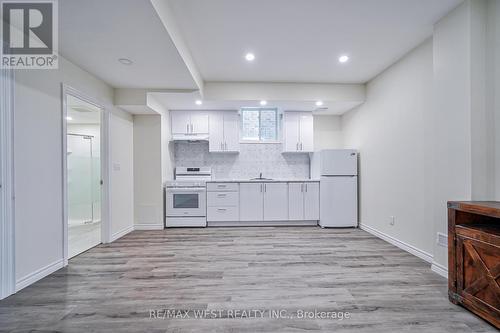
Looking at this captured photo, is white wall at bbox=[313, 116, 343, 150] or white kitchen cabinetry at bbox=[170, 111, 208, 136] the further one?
white wall at bbox=[313, 116, 343, 150]

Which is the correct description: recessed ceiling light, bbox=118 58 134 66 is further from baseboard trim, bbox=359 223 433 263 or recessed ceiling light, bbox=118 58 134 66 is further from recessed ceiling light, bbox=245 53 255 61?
baseboard trim, bbox=359 223 433 263

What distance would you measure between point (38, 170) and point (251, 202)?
3120 mm

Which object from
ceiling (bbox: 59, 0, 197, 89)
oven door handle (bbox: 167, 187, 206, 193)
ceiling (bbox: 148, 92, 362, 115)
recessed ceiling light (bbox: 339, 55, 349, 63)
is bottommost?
oven door handle (bbox: 167, 187, 206, 193)

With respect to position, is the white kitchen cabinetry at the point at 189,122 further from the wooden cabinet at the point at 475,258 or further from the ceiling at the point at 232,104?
the wooden cabinet at the point at 475,258

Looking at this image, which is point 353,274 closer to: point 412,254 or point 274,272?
point 274,272

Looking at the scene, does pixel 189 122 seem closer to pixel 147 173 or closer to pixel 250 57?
pixel 147 173

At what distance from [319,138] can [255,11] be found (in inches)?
130

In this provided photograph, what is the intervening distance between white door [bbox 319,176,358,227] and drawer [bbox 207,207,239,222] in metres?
1.73

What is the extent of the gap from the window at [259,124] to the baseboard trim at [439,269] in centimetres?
340

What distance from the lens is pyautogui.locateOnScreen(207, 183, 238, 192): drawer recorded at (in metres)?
4.51

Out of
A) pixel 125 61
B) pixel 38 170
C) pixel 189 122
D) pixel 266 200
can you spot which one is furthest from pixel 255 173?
pixel 38 170

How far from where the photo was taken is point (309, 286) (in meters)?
2.19

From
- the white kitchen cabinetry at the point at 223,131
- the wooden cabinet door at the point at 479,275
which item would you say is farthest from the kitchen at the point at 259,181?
the white kitchen cabinetry at the point at 223,131

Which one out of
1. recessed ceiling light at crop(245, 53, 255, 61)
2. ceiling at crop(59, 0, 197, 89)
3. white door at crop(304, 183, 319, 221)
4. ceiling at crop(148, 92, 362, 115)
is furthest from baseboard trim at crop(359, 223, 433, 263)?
ceiling at crop(59, 0, 197, 89)
